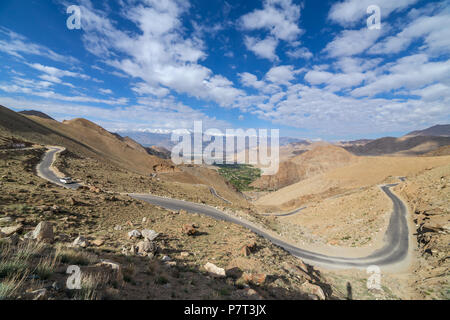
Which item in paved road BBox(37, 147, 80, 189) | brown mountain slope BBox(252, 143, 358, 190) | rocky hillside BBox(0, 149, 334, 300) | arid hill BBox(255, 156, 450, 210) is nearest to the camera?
rocky hillside BBox(0, 149, 334, 300)

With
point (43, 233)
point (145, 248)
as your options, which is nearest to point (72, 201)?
point (43, 233)

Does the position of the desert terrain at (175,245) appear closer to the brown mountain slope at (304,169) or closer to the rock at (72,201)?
the rock at (72,201)

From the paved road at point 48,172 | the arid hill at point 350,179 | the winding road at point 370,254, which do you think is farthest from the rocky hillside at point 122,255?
the arid hill at point 350,179

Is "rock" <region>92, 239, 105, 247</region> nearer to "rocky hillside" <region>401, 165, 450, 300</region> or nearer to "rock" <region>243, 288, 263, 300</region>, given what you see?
"rock" <region>243, 288, 263, 300</region>

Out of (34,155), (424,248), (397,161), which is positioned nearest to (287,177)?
(397,161)

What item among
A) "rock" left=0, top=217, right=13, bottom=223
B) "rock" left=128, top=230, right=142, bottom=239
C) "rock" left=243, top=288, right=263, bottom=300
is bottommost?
"rock" left=243, top=288, right=263, bottom=300

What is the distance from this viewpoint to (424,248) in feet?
60.5

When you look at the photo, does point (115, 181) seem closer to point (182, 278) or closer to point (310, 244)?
point (182, 278)

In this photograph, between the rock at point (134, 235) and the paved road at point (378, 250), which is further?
the paved road at point (378, 250)

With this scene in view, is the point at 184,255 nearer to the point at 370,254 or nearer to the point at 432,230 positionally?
the point at 370,254

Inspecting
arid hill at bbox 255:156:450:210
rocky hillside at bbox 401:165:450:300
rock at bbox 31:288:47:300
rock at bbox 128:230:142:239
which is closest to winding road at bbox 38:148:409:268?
rocky hillside at bbox 401:165:450:300

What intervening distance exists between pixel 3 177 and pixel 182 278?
64.3 feet

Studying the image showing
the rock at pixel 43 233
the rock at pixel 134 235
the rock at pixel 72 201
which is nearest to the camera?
the rock at pixel 43 233
